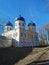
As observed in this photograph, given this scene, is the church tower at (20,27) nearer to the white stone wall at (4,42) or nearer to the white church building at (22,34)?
the white church building at (22,34)

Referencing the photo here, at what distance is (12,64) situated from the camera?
26.4 m

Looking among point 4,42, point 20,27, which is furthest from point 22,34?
point 4,42

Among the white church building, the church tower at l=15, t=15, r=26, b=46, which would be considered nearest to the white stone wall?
the white church building

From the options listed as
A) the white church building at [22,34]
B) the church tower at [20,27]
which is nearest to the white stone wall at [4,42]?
the white church building at [22,34]

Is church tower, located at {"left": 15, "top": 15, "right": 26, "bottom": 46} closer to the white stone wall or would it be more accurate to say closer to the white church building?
the white church building

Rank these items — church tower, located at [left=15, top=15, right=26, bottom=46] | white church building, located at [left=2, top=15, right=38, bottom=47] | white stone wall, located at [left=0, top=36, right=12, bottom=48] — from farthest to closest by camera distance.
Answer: church tower, located at [left=15, top=15, right=26, bottom=46]
white church building, located at [left=2, top=15, right=38, bottom=47]
white stone wall, located at [left=0, top=36, right=12, bottom=48]

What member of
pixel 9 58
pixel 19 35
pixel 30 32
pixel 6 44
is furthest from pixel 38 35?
pixel 9 58

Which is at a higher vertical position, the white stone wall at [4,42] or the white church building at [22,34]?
the white church building at [22,34]

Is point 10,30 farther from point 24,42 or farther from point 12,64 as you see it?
point 12,64

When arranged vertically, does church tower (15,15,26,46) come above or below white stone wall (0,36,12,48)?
above

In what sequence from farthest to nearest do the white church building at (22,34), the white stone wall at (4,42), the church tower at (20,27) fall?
the church tower at (20,27)
the white church building at (22,34)
the white stone wall at (4,42)

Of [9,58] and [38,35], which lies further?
[38,35]

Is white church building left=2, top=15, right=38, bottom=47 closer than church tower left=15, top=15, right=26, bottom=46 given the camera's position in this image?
Yes

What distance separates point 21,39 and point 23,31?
2958mm
